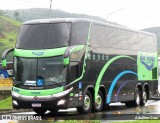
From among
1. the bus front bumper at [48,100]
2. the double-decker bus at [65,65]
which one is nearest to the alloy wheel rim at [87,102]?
the double-decker bus at [65,65]

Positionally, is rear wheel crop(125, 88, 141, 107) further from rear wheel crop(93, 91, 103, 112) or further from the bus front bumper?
the bus front bumper

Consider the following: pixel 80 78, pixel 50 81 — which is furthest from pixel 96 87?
pixel 50 81

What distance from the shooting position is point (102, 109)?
23.8m

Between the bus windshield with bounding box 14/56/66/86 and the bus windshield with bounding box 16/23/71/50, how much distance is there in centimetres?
61

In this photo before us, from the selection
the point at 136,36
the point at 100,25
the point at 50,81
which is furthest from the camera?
the point at 136,36

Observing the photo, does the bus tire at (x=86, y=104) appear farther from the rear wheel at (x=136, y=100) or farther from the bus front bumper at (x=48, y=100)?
the rear wheel at (x=136, y=100)

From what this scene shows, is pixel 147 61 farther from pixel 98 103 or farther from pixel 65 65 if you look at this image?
pixel 65 65

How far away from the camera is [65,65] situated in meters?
18.7

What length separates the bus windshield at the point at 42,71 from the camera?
18.7 m

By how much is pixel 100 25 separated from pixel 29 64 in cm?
434

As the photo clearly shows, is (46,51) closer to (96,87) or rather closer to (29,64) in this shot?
(29,64)

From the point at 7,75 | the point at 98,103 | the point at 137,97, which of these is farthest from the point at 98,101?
the point at 7,75

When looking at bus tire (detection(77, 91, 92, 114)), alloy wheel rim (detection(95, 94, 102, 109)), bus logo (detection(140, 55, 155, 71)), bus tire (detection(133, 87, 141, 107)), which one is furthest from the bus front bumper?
bus logo (detection(140, 55, 155, 71))

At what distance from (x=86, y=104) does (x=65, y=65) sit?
8.43 feet
